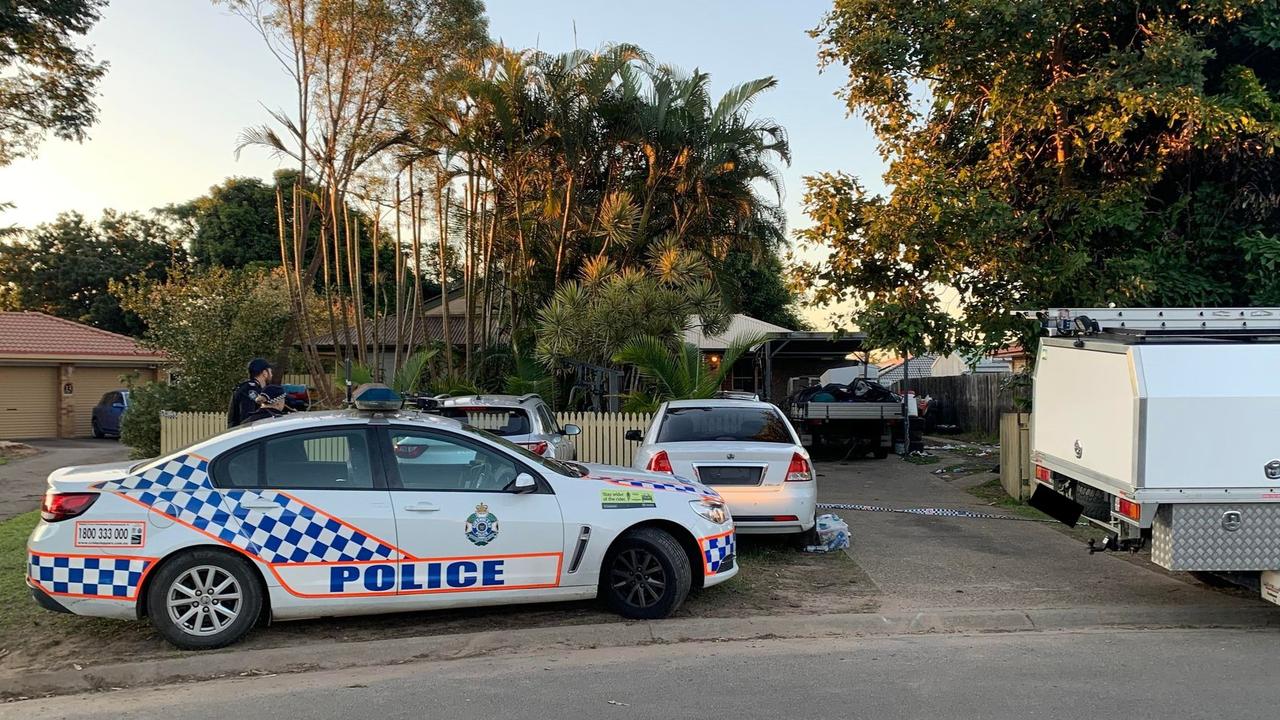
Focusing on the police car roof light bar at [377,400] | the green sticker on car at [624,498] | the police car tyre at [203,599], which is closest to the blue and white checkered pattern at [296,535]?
the police car tyre at [203,599]

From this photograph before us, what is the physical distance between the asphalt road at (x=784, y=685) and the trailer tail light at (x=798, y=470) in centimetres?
240

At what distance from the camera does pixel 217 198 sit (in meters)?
36.9

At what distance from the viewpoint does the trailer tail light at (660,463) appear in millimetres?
8750

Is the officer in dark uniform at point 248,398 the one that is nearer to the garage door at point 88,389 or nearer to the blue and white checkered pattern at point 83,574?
the blue and white checkered pattern at point 83,574

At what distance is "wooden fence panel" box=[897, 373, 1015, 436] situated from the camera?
25261 mm

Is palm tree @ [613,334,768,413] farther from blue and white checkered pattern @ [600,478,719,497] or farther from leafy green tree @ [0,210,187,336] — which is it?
leafy green tree @ [0,210,187,336]

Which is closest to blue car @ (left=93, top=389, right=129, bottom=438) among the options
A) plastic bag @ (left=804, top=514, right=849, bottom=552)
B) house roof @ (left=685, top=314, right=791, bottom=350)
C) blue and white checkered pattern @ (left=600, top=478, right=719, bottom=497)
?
house roof @ (left=685, top=314, right=791, bottom=350)

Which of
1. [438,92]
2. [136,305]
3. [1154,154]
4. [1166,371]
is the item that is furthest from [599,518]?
[136,305]

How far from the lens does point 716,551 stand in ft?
22.7

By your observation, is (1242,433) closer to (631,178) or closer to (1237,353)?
(1237,353)

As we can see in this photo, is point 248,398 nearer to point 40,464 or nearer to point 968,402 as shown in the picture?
point 40,464

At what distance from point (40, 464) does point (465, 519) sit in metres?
15.4

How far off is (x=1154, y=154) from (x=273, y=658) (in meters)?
10.9

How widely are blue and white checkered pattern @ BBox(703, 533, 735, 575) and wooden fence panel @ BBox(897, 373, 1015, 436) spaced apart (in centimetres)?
1788
